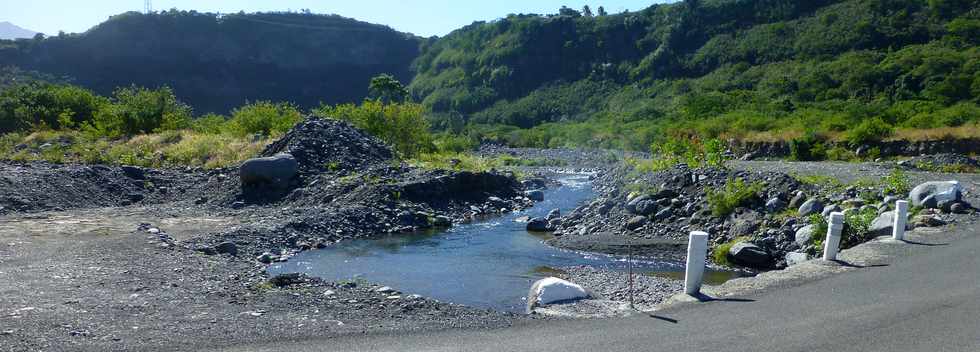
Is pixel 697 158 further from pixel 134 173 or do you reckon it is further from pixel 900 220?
pixel 134 173

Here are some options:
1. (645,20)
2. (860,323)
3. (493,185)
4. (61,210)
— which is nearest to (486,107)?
(645,20)

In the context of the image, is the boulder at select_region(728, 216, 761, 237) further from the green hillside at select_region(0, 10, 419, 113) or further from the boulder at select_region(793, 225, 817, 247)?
the green hillside at select_region(0, 10, 419, 113)

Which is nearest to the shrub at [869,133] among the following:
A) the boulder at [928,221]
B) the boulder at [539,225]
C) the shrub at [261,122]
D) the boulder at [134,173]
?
the boulder at [539,225]

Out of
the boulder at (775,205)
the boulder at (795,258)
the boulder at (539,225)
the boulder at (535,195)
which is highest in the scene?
the boulder at (775,205)

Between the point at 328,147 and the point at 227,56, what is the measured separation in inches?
3914

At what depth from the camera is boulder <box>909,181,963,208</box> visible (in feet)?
50.1

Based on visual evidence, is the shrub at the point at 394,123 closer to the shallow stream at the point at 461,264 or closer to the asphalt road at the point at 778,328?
the shallow stream at the point at 461,264

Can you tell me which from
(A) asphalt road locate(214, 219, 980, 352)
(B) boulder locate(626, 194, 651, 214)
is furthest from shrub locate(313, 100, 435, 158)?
(A) asphalt road locate(214, 219, 980, 352)

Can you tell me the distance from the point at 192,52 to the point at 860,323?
118m

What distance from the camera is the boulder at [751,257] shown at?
49.0 feet

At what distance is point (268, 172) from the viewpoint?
2380cm

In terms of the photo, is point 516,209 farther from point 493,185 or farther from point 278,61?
point 278,61

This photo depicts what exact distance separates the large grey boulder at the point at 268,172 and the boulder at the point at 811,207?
15.3 m

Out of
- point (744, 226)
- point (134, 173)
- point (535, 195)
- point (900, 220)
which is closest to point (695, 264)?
point (900, 220)
